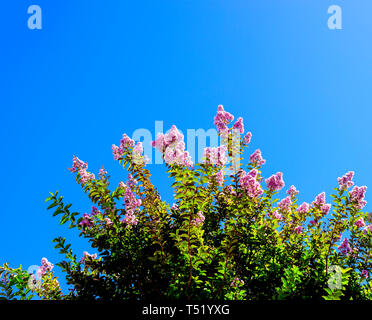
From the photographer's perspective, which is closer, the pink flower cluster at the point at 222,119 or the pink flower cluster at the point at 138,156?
the pink flower cluster at the point at 138,156

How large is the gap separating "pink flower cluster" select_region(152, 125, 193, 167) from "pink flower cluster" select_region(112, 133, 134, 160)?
687 millimetres

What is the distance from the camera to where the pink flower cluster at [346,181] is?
4.68 m

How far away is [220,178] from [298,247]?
5.63ft

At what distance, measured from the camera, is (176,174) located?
3.63 metres

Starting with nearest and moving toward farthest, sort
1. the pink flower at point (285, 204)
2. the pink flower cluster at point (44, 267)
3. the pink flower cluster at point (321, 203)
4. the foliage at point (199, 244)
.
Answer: the foliage at point (199, 244), the pink flower cluster at point (44, 267), the pink flower at point (285, 204), the pink flower cluster at point (321, 203)

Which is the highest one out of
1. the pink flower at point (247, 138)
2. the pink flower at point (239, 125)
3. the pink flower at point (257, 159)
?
the pink flower at point (239, 125)

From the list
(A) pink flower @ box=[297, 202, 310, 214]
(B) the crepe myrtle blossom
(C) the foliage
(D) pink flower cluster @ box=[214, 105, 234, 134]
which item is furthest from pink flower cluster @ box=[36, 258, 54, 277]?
(A) pink flower @ box=[297, 202, 310, 214]

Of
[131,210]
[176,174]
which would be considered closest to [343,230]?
[176,174]

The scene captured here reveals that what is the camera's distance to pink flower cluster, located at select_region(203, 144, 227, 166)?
170 inches

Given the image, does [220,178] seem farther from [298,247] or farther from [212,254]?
[298,247]

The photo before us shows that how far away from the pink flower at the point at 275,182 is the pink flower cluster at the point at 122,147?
2370 mm

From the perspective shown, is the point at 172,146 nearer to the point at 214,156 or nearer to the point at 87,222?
the point at 214,156

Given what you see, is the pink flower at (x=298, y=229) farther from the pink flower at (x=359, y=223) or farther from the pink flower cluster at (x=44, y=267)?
the pink flower cluster at (x=44, y=267)

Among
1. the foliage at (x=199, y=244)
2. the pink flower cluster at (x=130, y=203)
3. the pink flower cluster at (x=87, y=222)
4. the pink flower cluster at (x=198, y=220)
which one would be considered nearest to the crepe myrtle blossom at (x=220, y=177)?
the foliage at (x=199, y=244)
